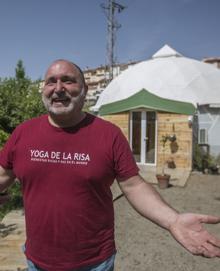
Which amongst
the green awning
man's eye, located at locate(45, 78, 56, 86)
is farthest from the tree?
man's eye, located at locate(45, 78, 56, 86)

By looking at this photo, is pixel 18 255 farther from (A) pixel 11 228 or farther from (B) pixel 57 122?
(B) pixel 57 122

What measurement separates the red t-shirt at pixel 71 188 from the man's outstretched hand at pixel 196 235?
0.47 meters

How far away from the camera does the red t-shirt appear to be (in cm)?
217

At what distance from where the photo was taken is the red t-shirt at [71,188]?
2.17 metres

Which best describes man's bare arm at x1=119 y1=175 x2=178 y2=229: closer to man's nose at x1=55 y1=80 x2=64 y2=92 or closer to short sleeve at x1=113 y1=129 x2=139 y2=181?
short sleeve at x1=113 y1=129 x2=139 y2=181

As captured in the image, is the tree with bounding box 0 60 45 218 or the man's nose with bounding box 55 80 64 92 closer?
the man's nose with bounding box 55 80 64 92

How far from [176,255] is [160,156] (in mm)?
9574

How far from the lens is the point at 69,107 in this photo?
2.26 meters

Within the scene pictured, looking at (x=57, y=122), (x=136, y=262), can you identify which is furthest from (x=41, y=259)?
(x=136, y=262)

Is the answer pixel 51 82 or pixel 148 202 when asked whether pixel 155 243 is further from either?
pixel 51 82

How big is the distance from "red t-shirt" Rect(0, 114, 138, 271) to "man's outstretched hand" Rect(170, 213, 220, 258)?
18.5 inches

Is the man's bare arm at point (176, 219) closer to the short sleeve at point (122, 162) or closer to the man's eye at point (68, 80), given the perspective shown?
the short sleeve at point (122, 162)

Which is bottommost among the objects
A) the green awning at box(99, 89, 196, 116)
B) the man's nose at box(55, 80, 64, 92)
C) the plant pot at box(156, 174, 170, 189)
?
the plant pot at box(156, 174, 170, 189)

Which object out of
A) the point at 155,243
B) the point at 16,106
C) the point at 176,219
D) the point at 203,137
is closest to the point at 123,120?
the point at 203,137
